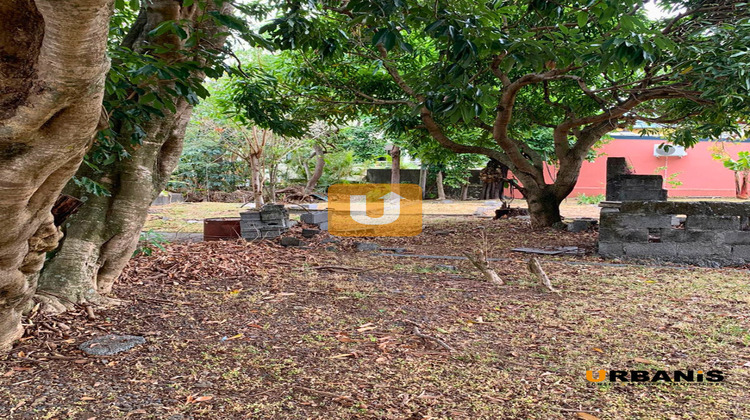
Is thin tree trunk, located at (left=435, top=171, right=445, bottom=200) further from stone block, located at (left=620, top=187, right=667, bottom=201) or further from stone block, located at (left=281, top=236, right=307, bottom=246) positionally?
stone block, located at (left=281, top=236, right=307, bottom=246)

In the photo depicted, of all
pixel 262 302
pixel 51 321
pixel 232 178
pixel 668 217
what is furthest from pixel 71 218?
pixel 232 178

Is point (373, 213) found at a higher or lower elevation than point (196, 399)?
higher

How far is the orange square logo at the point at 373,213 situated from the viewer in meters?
9.41

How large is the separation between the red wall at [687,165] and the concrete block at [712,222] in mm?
13939

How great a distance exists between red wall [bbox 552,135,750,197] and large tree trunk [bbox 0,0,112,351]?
19.8 m

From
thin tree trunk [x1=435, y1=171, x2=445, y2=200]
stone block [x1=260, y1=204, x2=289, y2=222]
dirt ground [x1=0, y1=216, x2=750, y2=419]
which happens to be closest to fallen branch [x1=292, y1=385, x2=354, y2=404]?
dirt ground [x1=0, y1=216, x2=750, y2=419]

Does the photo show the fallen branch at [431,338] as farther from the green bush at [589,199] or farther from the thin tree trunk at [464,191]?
the thin tree trunk at [464,191]

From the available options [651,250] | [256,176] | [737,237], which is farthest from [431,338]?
[256,176]

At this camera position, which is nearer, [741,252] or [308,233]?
[741,252]

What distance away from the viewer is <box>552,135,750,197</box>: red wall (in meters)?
19.3

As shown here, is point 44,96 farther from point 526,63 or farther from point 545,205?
point 545,205

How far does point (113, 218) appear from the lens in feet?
13.0

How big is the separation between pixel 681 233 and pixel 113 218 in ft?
21.2

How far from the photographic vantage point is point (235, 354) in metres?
2.98
